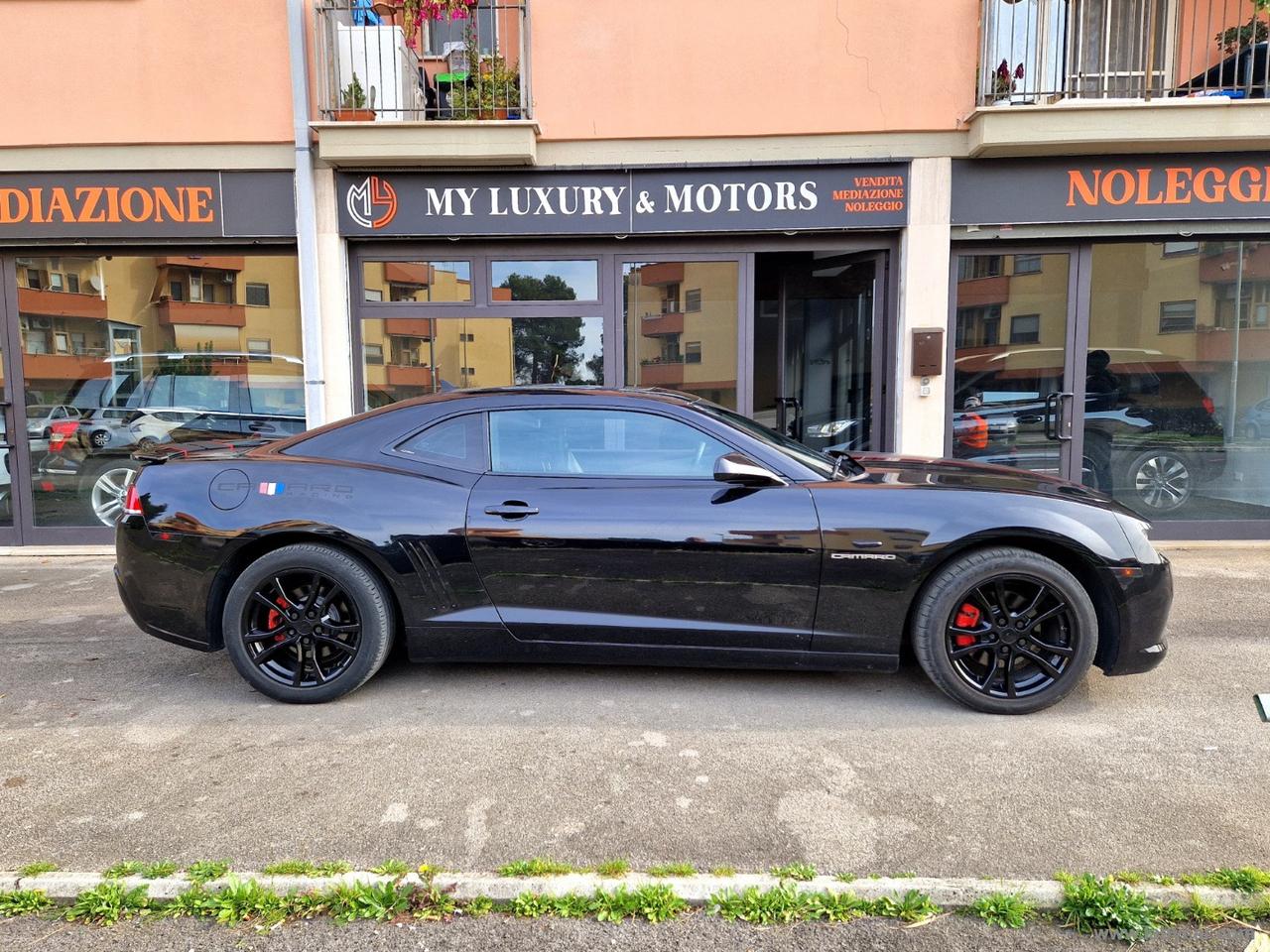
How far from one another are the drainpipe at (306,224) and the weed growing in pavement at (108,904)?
5434mm

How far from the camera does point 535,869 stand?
238 cm

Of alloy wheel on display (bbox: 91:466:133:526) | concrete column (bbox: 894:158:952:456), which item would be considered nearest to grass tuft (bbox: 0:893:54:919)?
alloy wheel on display (bbox: 91:466:133:526)

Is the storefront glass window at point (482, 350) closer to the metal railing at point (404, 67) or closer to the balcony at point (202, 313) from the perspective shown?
the balcony at point (202, 313)

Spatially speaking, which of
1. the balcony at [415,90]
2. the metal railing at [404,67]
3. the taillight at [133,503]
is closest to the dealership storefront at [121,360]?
the balcony at [415,90]

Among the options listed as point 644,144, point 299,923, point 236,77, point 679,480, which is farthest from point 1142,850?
point 236,77

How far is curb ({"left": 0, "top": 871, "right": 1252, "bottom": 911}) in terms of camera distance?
227 cm

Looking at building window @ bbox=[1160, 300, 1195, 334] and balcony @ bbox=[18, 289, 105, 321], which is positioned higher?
balcony @ bbox=[18, 289, 105, 321]

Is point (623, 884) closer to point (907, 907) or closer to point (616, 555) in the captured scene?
point (907, 907)

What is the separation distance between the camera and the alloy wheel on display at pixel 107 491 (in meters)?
7.48

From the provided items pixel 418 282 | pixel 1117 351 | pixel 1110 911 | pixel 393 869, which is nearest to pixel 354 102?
pixel 418 282

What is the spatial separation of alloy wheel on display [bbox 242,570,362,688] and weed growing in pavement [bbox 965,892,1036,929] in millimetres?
2730

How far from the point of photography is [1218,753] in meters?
3.13

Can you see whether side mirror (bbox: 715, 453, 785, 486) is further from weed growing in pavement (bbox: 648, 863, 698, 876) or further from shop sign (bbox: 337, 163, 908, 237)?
shop sign (bbox: 337, 163, 908, 237)

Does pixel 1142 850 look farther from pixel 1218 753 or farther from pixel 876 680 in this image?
pixel 876 680
